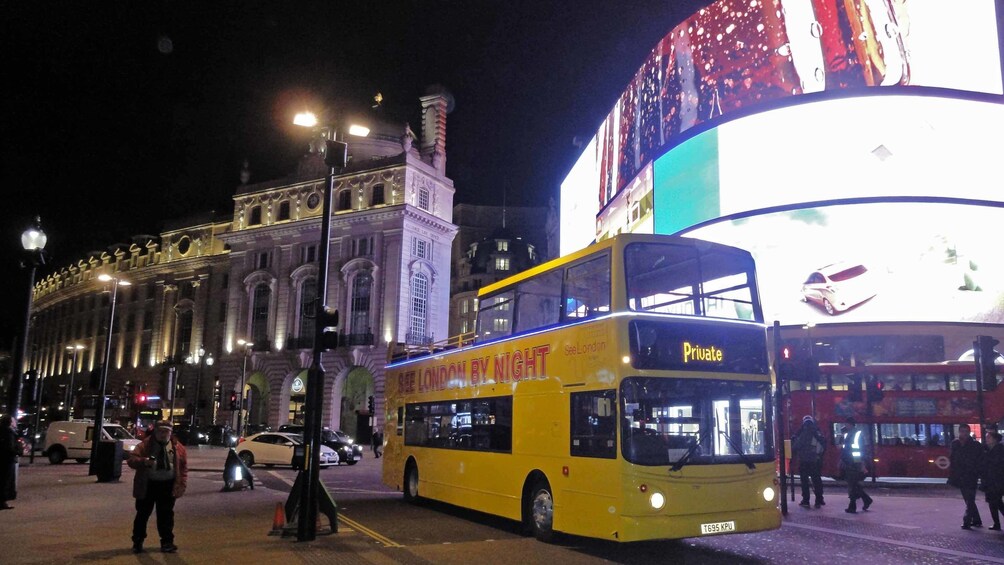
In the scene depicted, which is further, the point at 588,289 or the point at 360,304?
the point at 360,304

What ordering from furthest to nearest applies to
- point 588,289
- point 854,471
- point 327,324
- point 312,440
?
point 854,471 → point 327,324 → point 312,440 → point 588,289

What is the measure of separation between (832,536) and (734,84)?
27.2m

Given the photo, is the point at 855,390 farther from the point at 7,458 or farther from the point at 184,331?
the point at 184,331

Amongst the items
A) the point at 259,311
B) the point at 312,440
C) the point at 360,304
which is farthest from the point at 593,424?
the point at 259,311

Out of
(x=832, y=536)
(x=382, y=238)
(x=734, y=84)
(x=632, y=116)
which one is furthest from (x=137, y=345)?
(x=832, y=536)

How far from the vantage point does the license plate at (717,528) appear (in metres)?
9.30

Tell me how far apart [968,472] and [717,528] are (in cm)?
594

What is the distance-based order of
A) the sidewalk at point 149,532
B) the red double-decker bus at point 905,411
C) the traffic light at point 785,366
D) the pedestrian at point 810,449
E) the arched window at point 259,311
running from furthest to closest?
the arched window at point 259,311
the red double-decker bus at point 905,411
the pedestrian at point 810,449
the traffic light at point 785,366
the sidewalk at point 149,532

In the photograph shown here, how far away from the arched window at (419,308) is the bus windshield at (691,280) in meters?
45.4

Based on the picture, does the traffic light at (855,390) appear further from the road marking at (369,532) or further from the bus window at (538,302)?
the road marking at (369,532)

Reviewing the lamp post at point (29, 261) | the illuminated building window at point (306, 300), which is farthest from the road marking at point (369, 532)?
the illuminated building window at point (306, 300)

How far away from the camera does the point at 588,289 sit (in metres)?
10.4

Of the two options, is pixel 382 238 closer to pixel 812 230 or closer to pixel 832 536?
pixel 812 230

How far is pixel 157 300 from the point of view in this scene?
233ft
